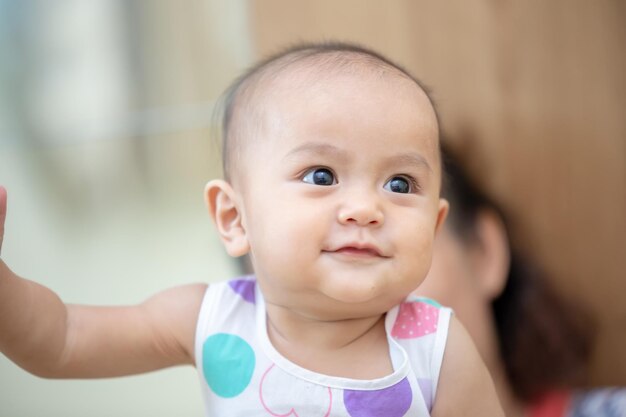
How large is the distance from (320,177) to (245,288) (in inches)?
9.2

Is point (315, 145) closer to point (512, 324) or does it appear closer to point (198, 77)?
point (512, 324)

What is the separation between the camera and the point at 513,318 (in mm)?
1688

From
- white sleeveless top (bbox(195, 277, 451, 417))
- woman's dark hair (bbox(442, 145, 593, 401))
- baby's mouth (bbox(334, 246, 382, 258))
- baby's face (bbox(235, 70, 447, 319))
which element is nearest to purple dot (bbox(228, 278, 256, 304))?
white sleeveless top (bbox(195, 277, 451, 417))

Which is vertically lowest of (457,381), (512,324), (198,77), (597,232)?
(512,324)

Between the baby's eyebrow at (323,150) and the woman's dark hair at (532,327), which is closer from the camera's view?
the baby's eyebrow at (323,150)

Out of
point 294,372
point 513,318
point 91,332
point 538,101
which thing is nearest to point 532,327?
point 513,318

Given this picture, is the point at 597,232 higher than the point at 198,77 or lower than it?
lower

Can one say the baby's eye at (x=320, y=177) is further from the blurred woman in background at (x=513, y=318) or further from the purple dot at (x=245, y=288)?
the blurred woman in background at (x=513, y=318)

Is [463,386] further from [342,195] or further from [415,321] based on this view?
[342,195]

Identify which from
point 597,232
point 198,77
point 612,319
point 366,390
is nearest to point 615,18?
point 597,232

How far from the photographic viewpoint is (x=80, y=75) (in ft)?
6.63

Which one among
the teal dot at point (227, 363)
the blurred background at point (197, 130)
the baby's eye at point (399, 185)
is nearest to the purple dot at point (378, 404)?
the teal dot at point (227, 363)

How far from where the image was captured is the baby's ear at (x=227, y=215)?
82cm

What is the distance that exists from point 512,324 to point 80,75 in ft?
4.59
